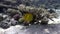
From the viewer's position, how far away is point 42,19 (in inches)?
281

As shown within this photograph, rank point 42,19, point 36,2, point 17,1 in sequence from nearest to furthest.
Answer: point 42,19, point 17,1, point 36,2

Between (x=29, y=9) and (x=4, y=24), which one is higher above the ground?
(x=29, y=9)

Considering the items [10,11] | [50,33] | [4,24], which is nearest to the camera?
[50,33]

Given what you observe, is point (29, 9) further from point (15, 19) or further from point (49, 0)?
point (49, 0)

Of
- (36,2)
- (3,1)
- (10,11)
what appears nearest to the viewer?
(10,11)

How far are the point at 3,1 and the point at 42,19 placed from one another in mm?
4772

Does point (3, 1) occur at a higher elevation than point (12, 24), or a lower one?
higher

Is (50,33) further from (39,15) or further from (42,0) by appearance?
(42,0)

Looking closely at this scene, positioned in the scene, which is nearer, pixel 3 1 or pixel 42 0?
pixel 3 1

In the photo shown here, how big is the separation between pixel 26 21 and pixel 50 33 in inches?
72.7

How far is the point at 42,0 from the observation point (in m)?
16.4

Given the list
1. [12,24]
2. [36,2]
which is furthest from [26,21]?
[36,2]

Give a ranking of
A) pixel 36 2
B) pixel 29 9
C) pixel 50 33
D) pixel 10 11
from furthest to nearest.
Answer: pixel 36 2 → pixel 10 11 → pixel 29 9 → pixel 50 33

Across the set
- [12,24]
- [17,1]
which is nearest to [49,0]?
[17,1]
